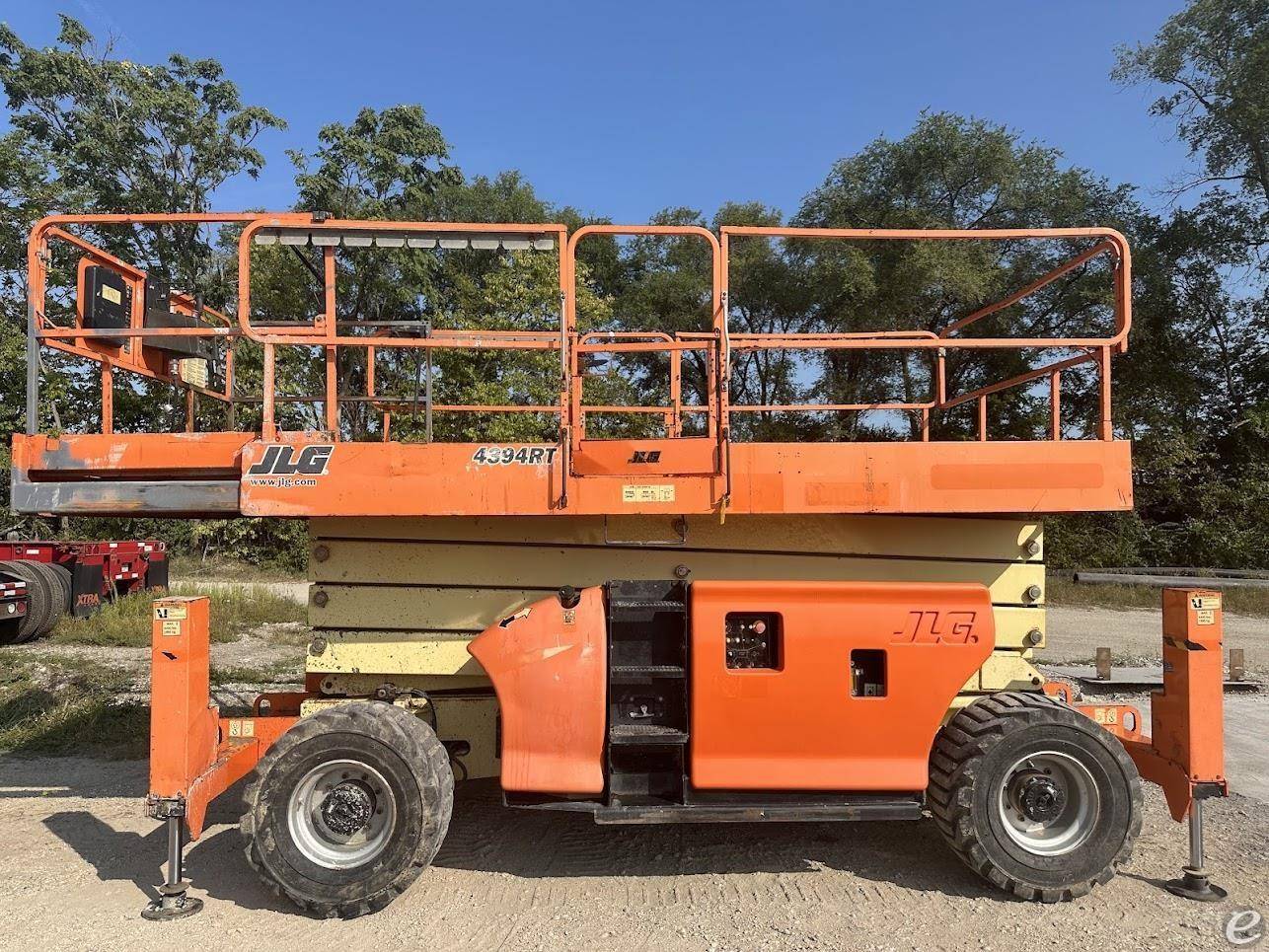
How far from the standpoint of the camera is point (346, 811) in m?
3.98

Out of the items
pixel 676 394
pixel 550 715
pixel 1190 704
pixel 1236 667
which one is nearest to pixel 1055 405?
pixel 1190 704

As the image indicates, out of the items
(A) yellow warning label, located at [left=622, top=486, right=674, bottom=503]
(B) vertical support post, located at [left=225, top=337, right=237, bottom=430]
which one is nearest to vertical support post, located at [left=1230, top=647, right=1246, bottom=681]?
(A) yellow warning label, located at [left=622, top=486, right=674, bottom=503]

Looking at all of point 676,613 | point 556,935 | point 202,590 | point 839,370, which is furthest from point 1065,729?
point 839,370

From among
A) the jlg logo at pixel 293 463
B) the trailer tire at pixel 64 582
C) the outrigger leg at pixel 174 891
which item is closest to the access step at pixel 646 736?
the jlg logo at pixel 293 463

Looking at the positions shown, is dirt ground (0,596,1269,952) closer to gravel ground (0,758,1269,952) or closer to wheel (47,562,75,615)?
gravel ground (0,758,1269,952)

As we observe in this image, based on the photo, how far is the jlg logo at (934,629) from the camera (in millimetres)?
3996

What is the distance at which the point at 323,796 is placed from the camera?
158 inches

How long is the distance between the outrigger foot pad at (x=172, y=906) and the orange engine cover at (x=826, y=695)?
2488 millimetres

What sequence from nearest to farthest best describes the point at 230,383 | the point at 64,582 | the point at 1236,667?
the point at 230,383
the point at 1236,667
the point at 64,582

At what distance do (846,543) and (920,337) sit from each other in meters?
2.19

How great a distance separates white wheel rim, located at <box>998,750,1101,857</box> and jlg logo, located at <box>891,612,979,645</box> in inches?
26.4

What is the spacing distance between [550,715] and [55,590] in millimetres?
10523

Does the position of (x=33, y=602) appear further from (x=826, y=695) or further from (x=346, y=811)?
(x=826, y=695)

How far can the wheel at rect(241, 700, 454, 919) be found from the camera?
386 centimetres
